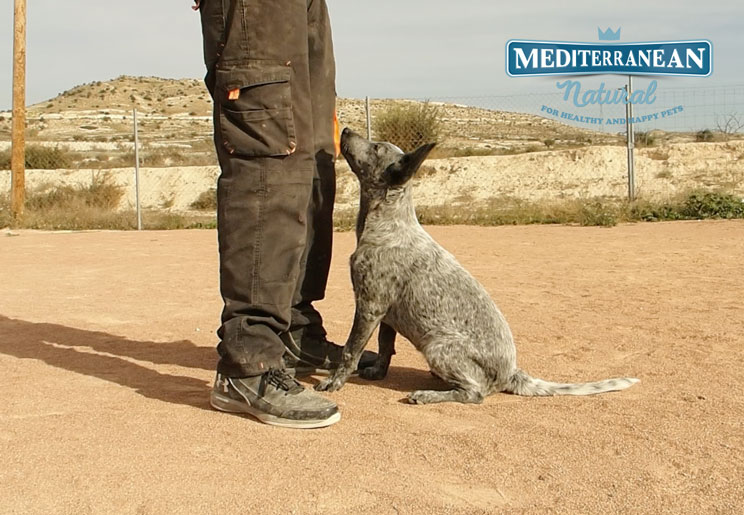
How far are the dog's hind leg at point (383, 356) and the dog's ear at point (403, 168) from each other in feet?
2.73

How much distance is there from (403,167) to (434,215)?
39.5 feet

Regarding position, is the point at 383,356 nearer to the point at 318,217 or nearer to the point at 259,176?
the point at 318,217

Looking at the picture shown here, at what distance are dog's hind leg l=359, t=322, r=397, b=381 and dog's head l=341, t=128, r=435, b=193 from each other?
814 millimetres

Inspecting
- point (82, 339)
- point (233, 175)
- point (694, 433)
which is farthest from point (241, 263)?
point (82, 339)

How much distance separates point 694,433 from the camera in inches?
136

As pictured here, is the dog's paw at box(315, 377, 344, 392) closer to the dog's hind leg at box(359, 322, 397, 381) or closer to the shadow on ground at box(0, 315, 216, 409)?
the dog's hind leg at box(359, 322, 397, 381)

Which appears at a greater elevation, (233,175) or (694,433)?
(233,175)

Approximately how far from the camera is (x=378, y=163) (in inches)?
183

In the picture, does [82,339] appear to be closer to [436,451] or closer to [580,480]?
[436,451]

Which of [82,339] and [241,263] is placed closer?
[241,263]

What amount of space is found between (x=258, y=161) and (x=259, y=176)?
2.7 inches

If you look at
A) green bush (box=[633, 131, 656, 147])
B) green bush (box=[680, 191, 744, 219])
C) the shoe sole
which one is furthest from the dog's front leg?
green bush (box=[633, 131, 656, 147])

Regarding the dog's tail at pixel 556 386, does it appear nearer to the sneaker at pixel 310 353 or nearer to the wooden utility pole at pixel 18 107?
the sneaker at pixel 310 353

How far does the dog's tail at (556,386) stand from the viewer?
13.5 feet
